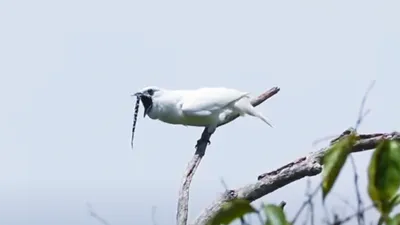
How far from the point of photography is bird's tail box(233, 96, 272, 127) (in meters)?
6.75

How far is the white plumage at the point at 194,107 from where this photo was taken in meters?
6.61

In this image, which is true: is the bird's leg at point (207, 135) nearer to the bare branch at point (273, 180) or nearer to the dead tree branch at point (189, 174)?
the dead tree branch at point (189, 174)

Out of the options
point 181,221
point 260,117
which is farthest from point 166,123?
point 181,221

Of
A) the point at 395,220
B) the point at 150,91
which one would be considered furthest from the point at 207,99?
the point at 395,220

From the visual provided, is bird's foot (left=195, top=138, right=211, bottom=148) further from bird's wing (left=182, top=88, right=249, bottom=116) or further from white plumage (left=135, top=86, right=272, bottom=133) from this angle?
bird's wing (left=182, top=88, right=249, bottom=116)

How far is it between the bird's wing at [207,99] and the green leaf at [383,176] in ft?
18.5

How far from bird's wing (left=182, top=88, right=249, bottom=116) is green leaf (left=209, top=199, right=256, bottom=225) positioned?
5.65m

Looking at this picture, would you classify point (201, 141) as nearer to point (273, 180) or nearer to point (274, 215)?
point (273, 180)

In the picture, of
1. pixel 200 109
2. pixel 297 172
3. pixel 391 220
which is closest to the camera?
pixel 391 220

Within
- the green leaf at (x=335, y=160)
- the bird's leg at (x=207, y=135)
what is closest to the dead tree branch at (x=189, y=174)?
the bird's leg at (x=207, y=135)

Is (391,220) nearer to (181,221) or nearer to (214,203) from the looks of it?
(214,203)

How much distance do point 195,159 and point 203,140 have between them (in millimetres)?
1007

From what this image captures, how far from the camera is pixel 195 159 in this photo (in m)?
4.82

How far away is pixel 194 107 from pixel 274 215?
5.74 m
